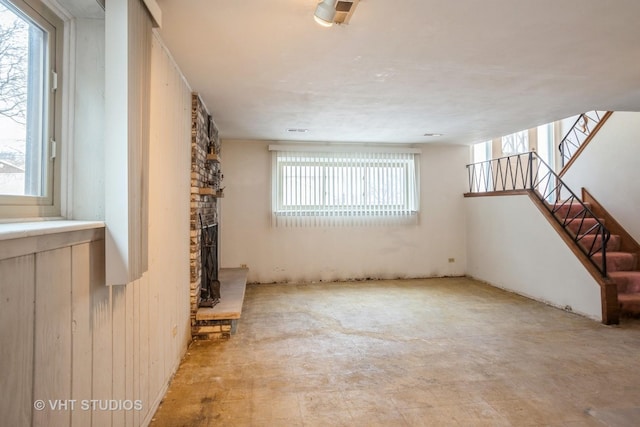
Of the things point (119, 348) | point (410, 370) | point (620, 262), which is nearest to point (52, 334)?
point (119, 348)

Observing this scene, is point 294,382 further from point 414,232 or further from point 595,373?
point 414,232

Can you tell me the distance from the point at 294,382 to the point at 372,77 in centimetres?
258

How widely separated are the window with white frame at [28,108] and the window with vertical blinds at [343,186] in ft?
14.5

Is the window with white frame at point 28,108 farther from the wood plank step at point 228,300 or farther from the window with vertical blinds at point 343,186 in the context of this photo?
the window with vertical blinds at point 343,186

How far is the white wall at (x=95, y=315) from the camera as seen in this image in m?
0.99

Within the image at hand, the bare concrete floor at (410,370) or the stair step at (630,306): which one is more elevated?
the stair step at (630,306)

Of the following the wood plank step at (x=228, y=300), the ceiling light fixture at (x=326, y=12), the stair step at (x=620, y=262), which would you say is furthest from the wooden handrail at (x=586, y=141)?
the wood plank step at (x=228, y=300)

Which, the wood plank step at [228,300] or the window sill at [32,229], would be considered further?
the wood plank step at [228,300]

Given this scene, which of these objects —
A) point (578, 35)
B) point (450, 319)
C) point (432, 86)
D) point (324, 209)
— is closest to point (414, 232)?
point (324, 209)

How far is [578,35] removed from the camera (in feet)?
7.50

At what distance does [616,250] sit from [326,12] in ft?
17.8

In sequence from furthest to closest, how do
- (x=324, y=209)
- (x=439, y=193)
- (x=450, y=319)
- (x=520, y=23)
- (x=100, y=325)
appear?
(x=439, y=193) < (x=324, y=209) < (x=450, y=319) < (x=520, y=23) < (x=100, y=325)

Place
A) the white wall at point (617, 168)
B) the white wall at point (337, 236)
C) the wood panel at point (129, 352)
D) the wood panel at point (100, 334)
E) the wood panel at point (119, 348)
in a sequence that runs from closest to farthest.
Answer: the wood panel at point (100, 334) < the wood panel at point (119, 348) < the wood panel at point (129, 352) < the white wall at point (617, 168) < the white wall at point (337, 236)

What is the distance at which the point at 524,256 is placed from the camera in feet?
16.7
